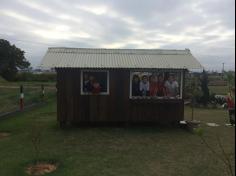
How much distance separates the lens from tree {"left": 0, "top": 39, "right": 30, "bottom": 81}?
56419mm

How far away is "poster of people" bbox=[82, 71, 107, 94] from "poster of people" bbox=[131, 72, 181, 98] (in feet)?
3.22

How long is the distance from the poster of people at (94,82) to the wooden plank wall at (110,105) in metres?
0.20

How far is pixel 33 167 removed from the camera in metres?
8.01

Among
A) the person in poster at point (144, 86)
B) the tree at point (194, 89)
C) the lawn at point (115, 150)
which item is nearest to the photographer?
the lawn at point (115, 150)

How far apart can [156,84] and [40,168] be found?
653cm

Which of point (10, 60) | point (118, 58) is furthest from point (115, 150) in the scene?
point (10, 60)

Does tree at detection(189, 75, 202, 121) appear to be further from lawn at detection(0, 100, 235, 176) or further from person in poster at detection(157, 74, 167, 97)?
person in poster at detection(157, 74, 167, 97)

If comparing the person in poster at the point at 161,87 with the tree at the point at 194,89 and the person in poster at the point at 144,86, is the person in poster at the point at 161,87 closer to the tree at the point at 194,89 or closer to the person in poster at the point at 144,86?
the person in poster at the point at 144,86

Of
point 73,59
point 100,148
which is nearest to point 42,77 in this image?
point 73,59

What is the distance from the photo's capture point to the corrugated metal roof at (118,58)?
13.3 meters

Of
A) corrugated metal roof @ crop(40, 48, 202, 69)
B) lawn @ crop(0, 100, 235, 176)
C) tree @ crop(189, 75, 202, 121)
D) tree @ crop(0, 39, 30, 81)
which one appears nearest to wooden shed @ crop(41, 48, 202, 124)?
corrugated metal roof @ crop(40, 48, 202, 69)

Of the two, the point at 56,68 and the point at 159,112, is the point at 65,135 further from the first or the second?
the point at 159,112

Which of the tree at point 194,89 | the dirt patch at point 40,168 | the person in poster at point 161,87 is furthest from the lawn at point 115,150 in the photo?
the tree at point 194,89

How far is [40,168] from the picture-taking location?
802cm
